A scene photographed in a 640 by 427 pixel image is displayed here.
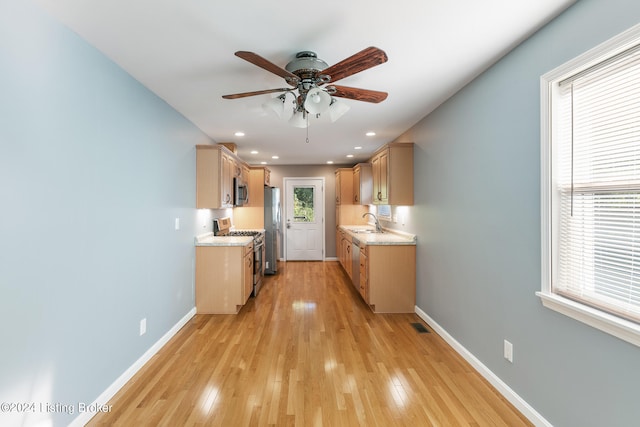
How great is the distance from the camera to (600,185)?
153cm

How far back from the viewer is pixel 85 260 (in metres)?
1.94

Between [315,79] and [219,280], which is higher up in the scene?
[315,79]

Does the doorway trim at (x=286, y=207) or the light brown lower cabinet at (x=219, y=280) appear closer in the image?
the light brown lower cabinet at (x=219, y=280)

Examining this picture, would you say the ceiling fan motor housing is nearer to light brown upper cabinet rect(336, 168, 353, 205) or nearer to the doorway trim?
light brown upper cabinet rect(336, 168, 353, 205)

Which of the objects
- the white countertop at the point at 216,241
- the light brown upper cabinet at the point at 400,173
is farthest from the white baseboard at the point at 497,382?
the white countertop at the point at 216,241

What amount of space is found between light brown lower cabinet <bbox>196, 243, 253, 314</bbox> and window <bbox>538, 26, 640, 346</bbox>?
127 inches

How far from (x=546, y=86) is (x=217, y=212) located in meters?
4.47

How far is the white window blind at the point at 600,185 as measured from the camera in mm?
1384

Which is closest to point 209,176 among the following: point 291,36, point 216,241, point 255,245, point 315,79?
point 216,241

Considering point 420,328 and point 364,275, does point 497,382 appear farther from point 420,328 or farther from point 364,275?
point 364,275

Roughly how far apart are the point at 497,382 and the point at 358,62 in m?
2.54

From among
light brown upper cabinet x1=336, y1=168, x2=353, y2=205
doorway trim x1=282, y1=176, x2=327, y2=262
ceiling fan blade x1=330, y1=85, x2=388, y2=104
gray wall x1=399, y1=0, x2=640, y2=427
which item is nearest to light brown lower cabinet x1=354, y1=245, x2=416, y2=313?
gray wall x1=399, y1=0, x2=640, y2=427

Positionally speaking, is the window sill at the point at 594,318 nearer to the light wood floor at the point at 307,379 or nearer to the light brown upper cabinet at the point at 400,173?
the light wood floor at the point at 307,379

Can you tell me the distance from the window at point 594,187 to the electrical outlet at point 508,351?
0.53 metres
